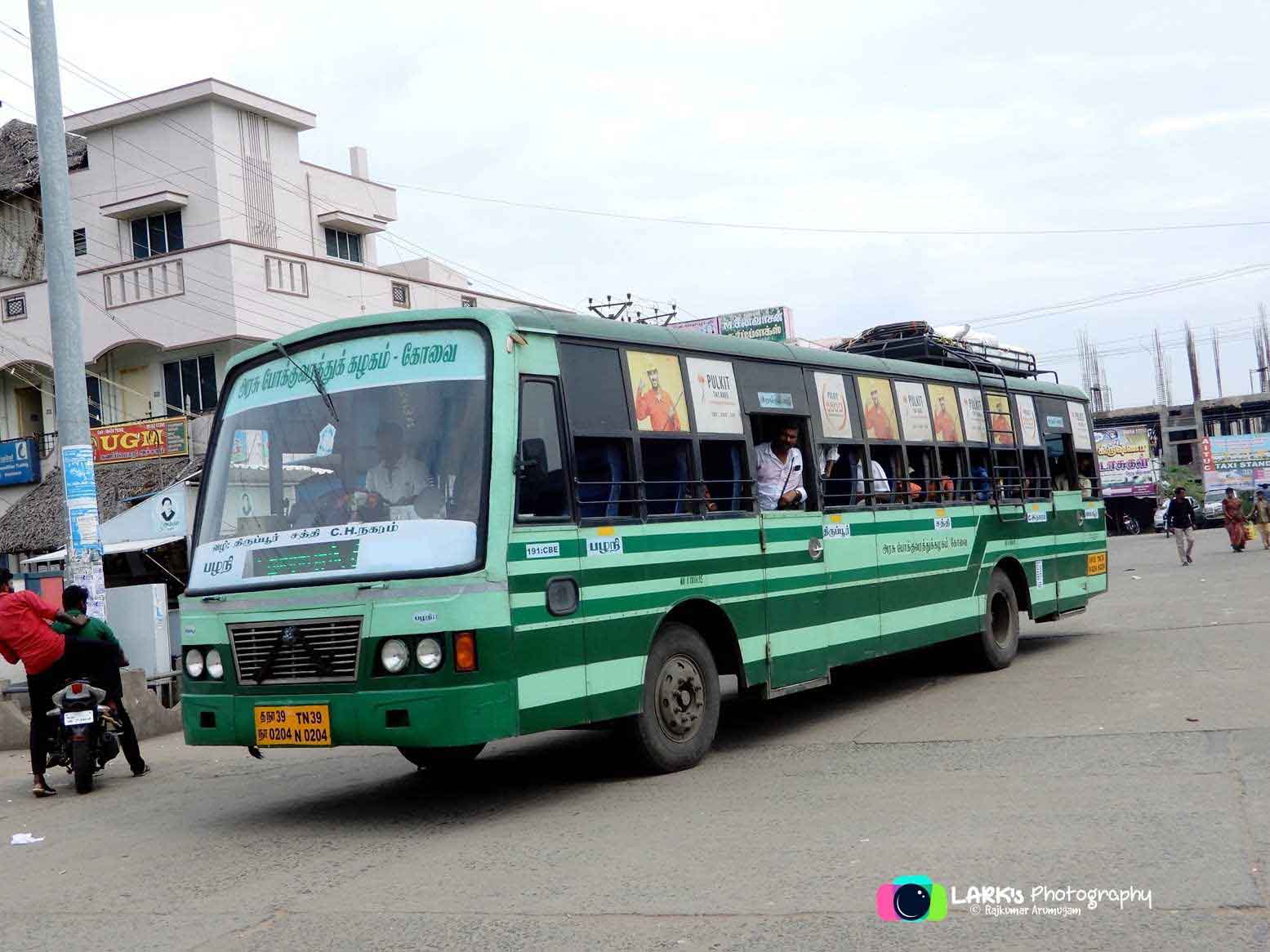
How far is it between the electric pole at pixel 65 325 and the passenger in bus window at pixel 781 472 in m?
6.63

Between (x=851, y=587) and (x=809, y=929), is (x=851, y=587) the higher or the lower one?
the higher one

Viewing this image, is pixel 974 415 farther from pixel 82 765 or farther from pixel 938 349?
pixel 82 765

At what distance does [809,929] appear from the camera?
5246mm

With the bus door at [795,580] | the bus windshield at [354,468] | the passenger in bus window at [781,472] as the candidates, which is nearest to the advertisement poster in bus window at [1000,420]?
the bus door at [795,580]

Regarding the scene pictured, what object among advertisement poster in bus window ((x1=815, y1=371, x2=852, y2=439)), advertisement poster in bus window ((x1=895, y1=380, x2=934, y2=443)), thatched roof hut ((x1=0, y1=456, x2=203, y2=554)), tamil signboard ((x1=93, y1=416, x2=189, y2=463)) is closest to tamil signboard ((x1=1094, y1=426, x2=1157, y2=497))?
tamil signboard ((x1=93, y1=416, x2=189, y2=463))

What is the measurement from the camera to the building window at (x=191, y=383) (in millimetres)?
29266

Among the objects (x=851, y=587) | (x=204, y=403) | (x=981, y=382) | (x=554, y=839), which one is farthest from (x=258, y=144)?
(x=554, y=839)

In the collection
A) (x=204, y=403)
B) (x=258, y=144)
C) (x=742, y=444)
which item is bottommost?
(x=742, y=444)

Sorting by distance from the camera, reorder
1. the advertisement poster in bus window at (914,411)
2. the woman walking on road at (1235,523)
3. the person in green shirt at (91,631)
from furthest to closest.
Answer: the woman walking on road at (1235,523) → the advertisement poster in bus window at (914,411) → the person in green shirt at (91,631)

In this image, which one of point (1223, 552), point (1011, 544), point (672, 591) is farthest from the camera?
point (1223, 552)

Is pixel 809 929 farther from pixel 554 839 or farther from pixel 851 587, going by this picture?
pixel 851 587

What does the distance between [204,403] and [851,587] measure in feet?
69.4

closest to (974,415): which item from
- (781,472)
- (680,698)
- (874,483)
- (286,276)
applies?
(874,483)

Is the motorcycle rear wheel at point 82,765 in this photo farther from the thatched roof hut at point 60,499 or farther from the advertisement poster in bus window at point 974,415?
the thatched roof hut at point 60,499
